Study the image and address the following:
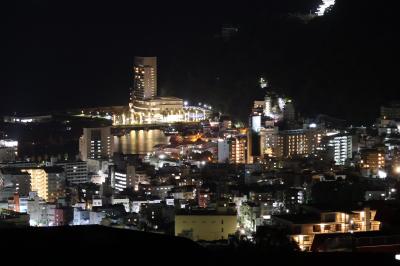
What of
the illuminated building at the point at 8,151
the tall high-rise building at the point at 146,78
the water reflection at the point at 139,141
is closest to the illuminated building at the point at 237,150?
the water reflection at the point at 139,141

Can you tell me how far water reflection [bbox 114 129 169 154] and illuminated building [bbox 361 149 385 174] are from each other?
375 centimetres

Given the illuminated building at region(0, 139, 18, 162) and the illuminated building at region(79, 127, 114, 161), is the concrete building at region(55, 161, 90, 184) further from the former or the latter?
the illuminated building at region(0, 139, 18, 162)

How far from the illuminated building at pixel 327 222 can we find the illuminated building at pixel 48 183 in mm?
3291

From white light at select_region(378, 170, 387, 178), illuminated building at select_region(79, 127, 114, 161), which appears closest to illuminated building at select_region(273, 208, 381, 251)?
white light at select_region(378, 170, 387, 178)

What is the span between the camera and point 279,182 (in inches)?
264

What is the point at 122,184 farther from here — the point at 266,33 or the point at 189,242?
the point at 266,33

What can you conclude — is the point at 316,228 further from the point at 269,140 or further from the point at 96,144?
the point at 96,144

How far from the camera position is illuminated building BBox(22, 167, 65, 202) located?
7252 millimetres

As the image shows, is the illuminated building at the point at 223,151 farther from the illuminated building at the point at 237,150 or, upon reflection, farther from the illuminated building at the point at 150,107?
the illuminated building at the point at 150,107

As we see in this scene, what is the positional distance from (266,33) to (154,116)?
261 centimetres

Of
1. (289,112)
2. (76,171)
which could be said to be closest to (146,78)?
(289,112)

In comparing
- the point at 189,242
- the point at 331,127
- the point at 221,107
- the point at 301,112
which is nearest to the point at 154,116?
the point at 221,107

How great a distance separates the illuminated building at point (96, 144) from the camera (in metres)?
10.1

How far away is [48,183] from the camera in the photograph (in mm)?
7414
